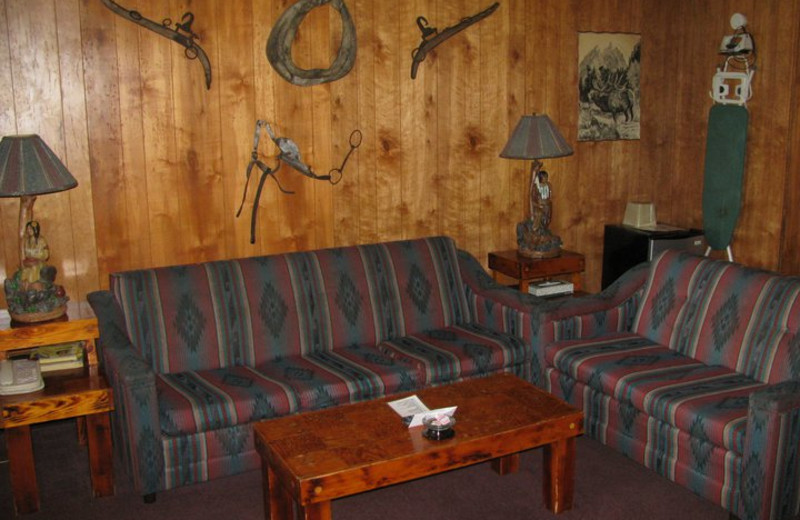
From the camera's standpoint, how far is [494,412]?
9.80 ft

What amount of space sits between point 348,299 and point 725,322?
1.72 meters

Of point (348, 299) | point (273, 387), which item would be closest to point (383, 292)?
point (348, 299)

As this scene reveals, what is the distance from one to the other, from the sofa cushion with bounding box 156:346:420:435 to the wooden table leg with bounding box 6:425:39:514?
51 cm

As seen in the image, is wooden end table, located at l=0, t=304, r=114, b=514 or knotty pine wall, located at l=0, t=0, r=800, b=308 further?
knotty pine wall, located at l=0, t=0, r=800, b=308

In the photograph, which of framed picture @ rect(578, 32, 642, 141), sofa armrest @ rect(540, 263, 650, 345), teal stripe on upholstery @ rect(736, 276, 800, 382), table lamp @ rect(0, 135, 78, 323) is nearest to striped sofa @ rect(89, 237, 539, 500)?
sofa armrest @ rect(540, 263, 650, 345)

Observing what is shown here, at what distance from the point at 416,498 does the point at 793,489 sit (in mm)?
1346

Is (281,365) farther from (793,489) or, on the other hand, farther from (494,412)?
(793,489)

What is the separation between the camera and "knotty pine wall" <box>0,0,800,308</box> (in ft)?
12.8

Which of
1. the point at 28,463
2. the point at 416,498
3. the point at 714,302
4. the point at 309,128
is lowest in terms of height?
the point at 416,498

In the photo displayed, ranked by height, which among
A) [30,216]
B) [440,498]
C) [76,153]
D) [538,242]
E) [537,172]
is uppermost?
[76,153]

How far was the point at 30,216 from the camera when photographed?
138 inches

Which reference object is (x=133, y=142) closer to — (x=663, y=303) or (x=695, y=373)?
(x=663, y=303)

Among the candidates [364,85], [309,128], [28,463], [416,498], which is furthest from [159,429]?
[364,85]

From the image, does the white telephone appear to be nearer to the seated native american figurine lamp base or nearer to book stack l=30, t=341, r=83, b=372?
book stack l=30, t=341, r=83, b=372
